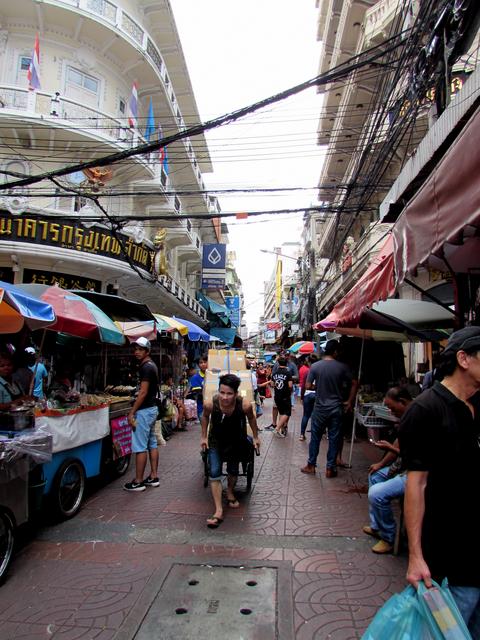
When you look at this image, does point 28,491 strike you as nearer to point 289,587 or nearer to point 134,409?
point 134,409

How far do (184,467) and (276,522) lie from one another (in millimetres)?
2657

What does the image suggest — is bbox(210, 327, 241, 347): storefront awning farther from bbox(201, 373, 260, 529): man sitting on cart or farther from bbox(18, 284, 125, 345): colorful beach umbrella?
bbox(201, 373, 260, 529): man sitting on cart

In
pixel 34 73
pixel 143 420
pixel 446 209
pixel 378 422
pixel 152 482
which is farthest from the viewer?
pixel 34 73

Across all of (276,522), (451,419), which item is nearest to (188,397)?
(276,522)

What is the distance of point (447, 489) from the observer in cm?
188

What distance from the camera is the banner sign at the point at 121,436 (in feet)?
19.5

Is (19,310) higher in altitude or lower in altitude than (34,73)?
lower

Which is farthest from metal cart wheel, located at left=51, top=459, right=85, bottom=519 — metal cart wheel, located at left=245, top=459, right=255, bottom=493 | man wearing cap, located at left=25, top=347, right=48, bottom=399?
man wearing cap, located at left=25, top=347, right=48, bottom=399

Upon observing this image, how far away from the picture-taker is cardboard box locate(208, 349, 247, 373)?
27.8 feet

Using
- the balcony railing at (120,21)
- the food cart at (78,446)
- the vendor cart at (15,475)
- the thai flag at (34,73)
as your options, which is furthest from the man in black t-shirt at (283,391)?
the thai flag at (34,73)

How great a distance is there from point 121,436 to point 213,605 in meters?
3.49

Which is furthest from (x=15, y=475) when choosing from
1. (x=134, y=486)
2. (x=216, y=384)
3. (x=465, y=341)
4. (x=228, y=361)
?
(x=228, y=361)

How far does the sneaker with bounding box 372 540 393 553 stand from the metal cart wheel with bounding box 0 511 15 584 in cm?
313

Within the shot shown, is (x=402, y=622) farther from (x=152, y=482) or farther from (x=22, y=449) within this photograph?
(x=152, y=482)
